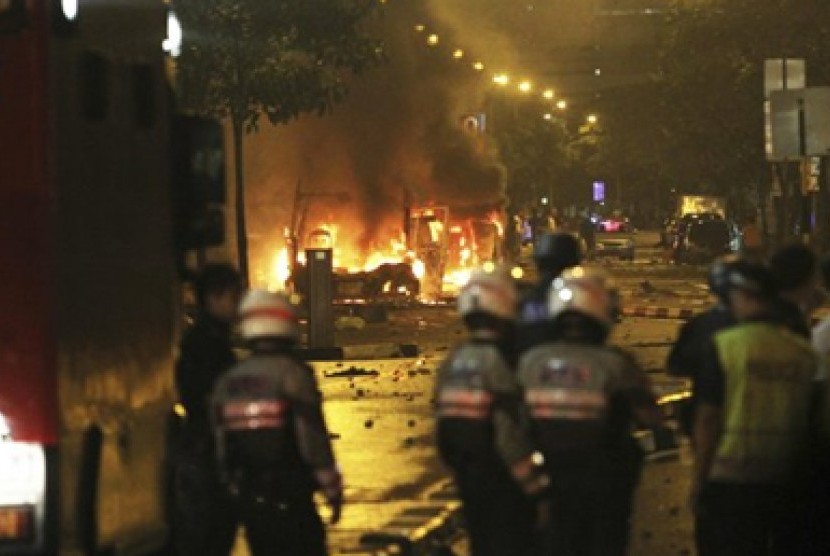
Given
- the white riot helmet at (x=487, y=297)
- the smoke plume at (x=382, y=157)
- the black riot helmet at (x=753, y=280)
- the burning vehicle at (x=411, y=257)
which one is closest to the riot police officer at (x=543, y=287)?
the white riot helmet at (x=487, y=297)

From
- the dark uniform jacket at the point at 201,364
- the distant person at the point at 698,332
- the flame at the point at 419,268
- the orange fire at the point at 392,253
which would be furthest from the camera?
the orange fire at the point at 392,253

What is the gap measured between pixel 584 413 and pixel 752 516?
743mm

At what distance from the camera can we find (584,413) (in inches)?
295

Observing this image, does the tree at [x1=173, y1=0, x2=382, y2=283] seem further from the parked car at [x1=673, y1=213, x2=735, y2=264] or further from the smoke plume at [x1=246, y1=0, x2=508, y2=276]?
the parked car at [x1=673, y1=213, x2=735, y2=264]

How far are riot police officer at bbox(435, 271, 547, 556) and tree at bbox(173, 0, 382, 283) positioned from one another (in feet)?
59.6

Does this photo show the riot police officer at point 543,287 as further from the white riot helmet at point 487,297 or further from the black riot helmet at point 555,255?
the white riot helmet at point 487,297

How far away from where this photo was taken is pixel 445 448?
7.84 meters

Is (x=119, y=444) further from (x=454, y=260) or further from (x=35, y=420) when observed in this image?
(x=454, y=260)

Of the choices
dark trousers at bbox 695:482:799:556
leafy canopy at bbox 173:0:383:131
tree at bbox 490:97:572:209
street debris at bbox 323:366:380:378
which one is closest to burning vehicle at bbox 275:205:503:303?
leafy canopy at bbox 173:0:383:131

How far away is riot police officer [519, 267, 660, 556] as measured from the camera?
295 inches

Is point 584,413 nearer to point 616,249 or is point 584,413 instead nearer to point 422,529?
point 422,529

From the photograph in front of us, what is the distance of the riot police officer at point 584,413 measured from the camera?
750 cm

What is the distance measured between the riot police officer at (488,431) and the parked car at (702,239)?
52.5 meters

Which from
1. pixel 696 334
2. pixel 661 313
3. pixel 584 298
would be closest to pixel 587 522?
pixel 584 298
